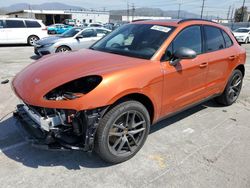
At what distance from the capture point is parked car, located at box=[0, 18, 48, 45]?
15031 millimetres

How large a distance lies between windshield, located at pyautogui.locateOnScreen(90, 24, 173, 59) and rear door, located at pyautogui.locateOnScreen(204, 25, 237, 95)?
3.14 ft

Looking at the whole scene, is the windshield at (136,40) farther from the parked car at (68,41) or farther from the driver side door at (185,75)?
the parked car at (68,41)

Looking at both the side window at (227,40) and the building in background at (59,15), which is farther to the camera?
the building in background at (59,15)

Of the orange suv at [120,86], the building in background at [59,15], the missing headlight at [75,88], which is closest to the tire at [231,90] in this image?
the orange suv at [120,86]

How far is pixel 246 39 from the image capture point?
2353 cm

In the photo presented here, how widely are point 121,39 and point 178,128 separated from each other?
5.64 feet

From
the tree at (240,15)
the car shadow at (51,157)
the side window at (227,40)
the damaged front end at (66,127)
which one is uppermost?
the side window at (227,40)

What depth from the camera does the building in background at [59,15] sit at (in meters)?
64.1

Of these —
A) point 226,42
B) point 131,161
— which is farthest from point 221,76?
point 131,161

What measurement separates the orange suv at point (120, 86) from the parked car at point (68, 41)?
21.0ft

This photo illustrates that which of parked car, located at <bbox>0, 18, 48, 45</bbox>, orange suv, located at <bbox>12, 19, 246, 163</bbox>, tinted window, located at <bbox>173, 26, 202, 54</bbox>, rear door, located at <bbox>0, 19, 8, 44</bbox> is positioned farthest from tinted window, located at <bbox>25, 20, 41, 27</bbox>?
tinted window, located at <bbox>173, 26, 202, 54</bbox>

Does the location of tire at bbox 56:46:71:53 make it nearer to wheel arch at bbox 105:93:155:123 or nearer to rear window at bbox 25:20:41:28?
rear window at bbox 25:20:41:28

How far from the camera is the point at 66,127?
2818 mm

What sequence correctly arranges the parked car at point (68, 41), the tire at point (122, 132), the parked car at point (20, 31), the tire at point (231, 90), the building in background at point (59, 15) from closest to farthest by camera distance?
the tire at point (122, 132) → the tire at point (231, 90) → the parked car at point (68, 41) → the parked car at point (20, 31) → the building in background at point (59, 15)
